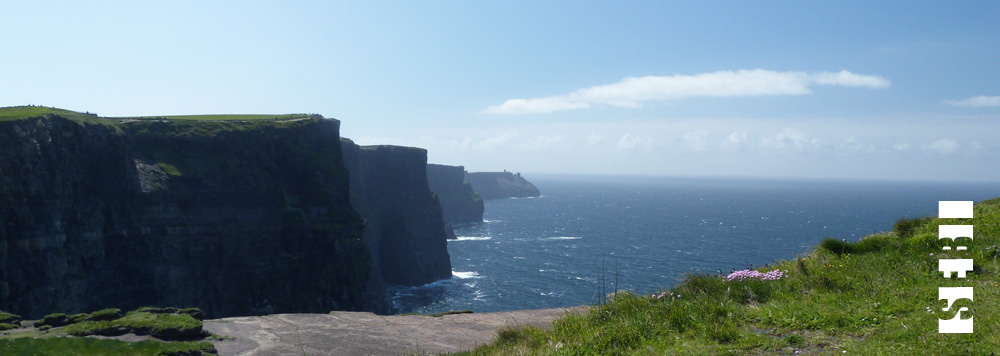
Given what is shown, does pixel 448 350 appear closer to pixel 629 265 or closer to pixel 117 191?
pixel 117 191

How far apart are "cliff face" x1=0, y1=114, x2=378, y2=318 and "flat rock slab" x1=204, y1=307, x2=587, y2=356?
105 feet

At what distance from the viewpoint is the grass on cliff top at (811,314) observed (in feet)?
21.6

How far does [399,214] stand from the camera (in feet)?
298

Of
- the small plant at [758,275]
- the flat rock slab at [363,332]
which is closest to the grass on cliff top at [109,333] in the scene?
the flat rock slab at [363,332]

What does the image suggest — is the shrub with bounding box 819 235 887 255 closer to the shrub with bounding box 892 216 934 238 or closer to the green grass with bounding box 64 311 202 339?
the shrub with bounding box 892 216 934 238

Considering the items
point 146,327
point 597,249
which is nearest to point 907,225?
point 146,327

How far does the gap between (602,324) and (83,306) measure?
4244cm

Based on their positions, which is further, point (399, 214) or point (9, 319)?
point (399, 214)

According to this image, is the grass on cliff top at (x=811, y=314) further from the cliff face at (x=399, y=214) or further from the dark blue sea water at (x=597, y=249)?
the cliff face at (x=399, y=214)

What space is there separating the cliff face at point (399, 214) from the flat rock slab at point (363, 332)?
69.9 metres

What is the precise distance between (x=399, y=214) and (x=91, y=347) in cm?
8143

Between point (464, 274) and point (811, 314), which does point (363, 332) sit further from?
point (464, 274)

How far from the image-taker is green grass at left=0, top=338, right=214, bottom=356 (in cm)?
959

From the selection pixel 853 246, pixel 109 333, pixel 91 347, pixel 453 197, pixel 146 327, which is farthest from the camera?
pixel 453 197
